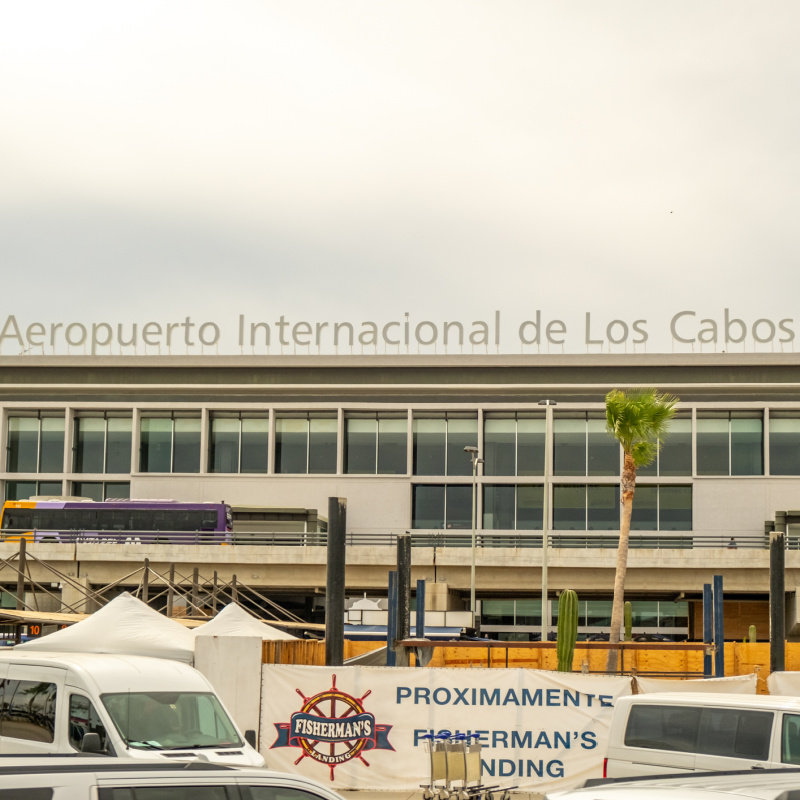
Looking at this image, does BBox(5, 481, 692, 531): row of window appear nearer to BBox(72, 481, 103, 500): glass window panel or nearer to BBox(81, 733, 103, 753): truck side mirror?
BBox(72, 481, 103, 500): glass window panel

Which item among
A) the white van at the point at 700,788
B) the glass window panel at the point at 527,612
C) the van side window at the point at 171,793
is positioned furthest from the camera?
the glass window panel at the point at 527,612

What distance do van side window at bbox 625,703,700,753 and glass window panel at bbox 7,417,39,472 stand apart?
59524 mm

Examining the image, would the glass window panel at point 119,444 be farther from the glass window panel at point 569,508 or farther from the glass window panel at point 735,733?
the glass window panel at point 735,733

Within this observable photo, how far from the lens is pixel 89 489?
6662cm

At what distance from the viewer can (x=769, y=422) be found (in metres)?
63.4

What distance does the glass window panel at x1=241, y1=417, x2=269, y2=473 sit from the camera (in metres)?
65.9

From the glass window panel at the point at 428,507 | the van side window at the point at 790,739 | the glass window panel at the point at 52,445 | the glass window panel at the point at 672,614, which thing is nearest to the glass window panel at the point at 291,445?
the glass window panel at the point at 428,507

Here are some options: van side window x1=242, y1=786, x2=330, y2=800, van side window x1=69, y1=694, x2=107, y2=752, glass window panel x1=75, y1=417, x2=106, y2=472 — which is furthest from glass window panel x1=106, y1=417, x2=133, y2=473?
van side window x1=242, y1=786, x2=330, y2=800

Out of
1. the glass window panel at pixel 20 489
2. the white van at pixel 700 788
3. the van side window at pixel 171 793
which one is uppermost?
the glass window panel at pixel 20 489

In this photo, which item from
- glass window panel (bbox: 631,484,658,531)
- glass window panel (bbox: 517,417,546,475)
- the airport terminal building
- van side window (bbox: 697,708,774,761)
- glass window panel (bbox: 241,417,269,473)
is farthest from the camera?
glass window panel (bbox: 241,417,269,473)

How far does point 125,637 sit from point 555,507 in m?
47.9

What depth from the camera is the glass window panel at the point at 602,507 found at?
63.8m

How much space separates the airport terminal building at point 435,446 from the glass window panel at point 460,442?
0.08 meters

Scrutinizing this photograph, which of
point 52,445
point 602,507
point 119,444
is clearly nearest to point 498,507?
point 602,507
